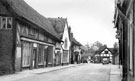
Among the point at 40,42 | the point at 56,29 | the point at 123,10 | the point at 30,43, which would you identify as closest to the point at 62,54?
the point at 56,29

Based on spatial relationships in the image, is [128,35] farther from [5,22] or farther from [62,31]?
[62,31]

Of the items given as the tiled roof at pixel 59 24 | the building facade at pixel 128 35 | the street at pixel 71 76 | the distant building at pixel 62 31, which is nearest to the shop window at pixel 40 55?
the street at pixel 71 76

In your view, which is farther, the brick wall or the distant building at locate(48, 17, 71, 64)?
the distant building at locate(48, 17, 71, 64)

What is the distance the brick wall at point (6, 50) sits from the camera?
2098cm

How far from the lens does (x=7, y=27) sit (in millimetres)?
21625

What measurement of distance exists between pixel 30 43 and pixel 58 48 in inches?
615

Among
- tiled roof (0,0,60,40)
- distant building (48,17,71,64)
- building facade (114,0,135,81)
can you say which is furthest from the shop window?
building facade (114,0,135,81)

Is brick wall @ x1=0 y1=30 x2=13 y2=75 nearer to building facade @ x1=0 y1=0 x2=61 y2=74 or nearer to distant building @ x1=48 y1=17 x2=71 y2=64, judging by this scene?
building facade @ x1=0 y1=0 x2=61 y2=74

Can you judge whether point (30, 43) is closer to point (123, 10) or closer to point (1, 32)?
point (1, 32)

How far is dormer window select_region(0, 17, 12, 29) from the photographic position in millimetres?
21531

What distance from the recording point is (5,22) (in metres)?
21.5

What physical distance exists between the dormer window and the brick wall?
417 millimetres

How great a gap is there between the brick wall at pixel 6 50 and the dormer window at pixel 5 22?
42cm

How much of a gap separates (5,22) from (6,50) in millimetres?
2367
